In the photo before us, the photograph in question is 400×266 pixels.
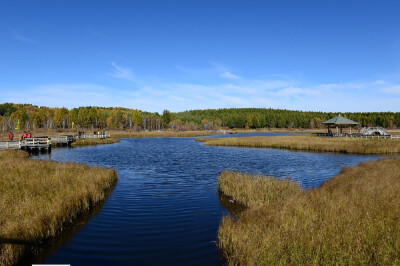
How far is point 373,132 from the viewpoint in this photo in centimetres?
6625

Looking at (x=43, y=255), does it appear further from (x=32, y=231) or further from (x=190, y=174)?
(x=190, y=174)

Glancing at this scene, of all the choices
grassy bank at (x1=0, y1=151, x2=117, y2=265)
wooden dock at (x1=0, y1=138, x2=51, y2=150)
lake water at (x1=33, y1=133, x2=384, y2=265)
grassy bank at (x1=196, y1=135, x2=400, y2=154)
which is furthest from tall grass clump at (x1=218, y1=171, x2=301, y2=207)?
wooden dock at (x1=0, y1=138, x2=51, y2=150)

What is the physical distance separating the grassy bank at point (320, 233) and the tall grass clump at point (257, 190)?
268 centimetres

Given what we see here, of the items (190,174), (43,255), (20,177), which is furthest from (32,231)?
(190,174)

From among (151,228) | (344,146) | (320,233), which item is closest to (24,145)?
(151,228)

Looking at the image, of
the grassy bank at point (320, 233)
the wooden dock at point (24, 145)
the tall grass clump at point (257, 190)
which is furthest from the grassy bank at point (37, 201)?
the wooden dock at point (24, 145)

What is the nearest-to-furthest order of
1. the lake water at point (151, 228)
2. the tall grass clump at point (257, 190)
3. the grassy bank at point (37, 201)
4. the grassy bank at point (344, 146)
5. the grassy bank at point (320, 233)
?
1. the grassy bank at point (320, 233)
2. the grassy bank at point (37, 201)
3. the lake water at point (151, 228)
4. the tall grass clump at point (257, 190)
5. the grassy bank at point (344, 146)

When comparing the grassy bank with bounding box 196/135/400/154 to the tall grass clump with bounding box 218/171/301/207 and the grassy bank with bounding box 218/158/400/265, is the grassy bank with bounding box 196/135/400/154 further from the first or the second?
the grassy bank with bounding box 218/158/400/265

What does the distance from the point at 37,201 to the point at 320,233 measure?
11101mm

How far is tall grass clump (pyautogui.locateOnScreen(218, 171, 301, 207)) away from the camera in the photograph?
13883 mm

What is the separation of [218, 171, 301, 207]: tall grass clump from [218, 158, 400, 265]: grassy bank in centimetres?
268

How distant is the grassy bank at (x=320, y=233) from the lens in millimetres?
6513

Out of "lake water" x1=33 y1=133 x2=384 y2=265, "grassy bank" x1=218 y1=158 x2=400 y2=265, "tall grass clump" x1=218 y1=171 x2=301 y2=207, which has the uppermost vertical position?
"grassy bank" x1=218 y1=158 x2=400 y2=265

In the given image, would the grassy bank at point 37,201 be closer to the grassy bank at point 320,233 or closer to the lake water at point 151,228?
the lake water at point 151,228
